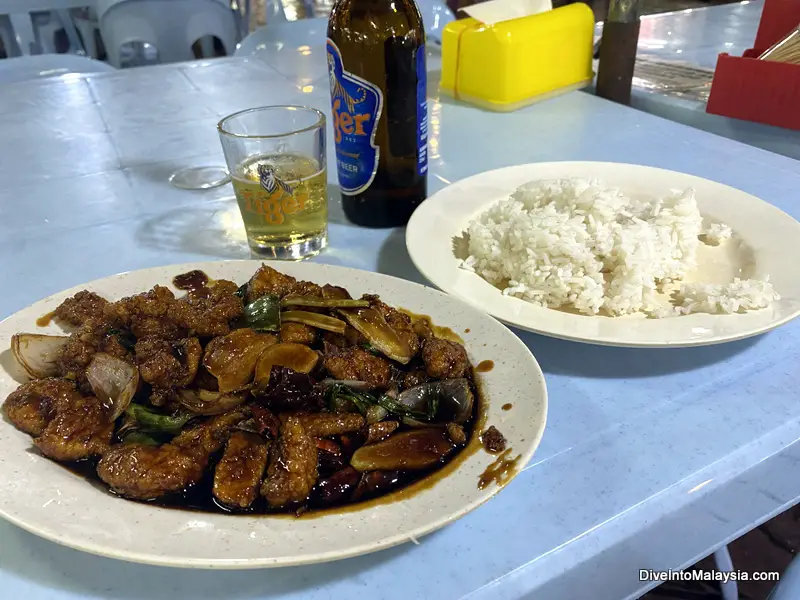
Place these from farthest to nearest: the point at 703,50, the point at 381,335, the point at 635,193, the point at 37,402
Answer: the point at 703,50, the point at 635,193, the point at 381,335, the point at 37,402

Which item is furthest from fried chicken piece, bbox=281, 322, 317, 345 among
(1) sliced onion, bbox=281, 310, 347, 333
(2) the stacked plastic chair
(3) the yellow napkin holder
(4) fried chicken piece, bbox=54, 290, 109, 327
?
(2) the stacked plastic chair

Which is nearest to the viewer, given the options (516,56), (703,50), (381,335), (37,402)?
(37,402)

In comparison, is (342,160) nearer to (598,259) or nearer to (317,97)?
(598,259)

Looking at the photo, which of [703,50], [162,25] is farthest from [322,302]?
[162,25]

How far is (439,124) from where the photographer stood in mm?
1799

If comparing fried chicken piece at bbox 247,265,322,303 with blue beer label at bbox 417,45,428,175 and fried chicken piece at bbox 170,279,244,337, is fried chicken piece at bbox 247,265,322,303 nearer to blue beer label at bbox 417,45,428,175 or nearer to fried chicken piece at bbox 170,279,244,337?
fried chicken piece at bbox 170,279,244,337

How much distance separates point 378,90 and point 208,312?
0.49 meters

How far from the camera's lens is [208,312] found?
797 mm

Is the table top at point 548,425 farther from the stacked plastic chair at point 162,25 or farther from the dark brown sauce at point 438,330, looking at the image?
the stacked plastic chair at point 162,25

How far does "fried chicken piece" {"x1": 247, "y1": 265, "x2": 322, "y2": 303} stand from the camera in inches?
33.2

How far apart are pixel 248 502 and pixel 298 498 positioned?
1.8 inches

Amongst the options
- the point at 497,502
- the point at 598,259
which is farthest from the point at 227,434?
the point at 598,259

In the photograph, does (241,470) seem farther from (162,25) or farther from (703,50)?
(162,25)

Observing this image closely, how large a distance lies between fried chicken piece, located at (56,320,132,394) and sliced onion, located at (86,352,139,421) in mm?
22
